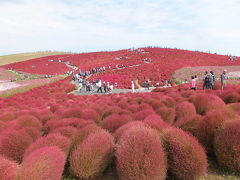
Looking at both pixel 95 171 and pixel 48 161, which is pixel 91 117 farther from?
pixel 48 161

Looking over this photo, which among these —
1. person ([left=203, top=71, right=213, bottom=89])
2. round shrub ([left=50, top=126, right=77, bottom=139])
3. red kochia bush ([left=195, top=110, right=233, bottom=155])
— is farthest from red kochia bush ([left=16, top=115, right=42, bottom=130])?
person ([left=203, top=71, right=213, bottom=89])

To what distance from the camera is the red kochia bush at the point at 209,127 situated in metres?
4.18

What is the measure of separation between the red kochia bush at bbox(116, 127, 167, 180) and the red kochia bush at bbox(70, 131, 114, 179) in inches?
20.5

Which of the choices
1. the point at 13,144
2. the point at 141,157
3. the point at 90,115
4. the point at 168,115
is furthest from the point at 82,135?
the point at 168,115

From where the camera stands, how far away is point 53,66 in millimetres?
55000

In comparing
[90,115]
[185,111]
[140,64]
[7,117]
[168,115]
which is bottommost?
[140,64]

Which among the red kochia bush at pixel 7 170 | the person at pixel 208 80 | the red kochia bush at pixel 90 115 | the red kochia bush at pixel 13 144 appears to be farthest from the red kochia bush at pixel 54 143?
the person at pixel 208 80

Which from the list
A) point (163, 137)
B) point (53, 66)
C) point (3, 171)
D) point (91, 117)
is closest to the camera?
point (3, 171)

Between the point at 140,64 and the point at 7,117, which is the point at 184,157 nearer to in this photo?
the point at 7,117

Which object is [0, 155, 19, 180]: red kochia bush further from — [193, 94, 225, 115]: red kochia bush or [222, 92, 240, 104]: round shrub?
[222, 92, 240, 104]: round shrub

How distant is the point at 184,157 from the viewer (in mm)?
3373

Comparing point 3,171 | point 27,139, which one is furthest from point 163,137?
point 27,139

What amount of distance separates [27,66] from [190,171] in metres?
59.6

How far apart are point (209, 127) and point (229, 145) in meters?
0.56
